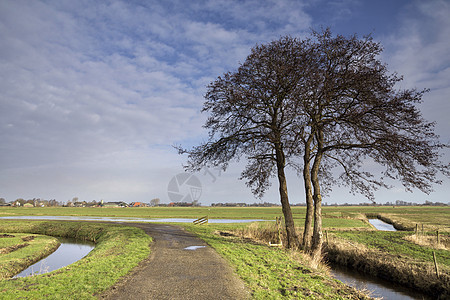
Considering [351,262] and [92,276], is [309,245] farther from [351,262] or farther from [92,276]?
[92,276]

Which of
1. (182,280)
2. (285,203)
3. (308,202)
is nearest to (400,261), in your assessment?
(308,202)

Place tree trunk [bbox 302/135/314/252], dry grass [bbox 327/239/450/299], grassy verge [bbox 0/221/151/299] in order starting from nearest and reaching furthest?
grassy verge [bbox 0/221/151/299] < dry grass [bbox 327/239/450/299] < tree trunk [bbox 302/135/314/252]

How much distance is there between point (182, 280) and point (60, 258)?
16.4m

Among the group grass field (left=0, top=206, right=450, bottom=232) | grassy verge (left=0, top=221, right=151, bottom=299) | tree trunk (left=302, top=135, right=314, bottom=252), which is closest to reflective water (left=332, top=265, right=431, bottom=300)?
tree trunk (left=302, top=135, right=314, bottom=252)

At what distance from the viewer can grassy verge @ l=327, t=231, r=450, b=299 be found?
571 inches

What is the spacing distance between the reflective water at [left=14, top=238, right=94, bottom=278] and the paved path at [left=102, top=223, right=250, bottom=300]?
8.45 metres

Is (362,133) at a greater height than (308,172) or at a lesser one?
greater

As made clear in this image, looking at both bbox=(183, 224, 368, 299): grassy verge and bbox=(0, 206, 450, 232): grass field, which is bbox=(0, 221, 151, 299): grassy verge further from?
bbox=(0, 206, 450, 232): grass field

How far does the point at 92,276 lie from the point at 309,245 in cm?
1368

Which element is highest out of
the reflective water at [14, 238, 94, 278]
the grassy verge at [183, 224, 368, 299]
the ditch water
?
the grassy verge at [183, 224, 368, 299]

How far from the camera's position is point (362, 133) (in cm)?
1830

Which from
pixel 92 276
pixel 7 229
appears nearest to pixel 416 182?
pixel 92 276

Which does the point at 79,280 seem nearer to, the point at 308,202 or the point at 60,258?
the point at 308,202

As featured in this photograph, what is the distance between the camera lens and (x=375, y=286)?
52.4ft
